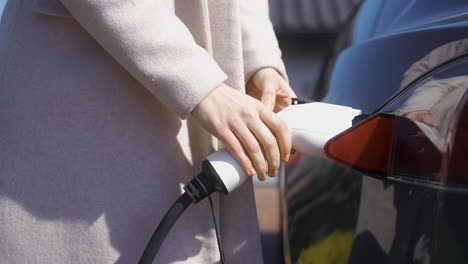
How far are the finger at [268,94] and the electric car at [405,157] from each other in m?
0.16

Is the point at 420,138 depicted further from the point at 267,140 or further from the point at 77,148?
the point at 77,148

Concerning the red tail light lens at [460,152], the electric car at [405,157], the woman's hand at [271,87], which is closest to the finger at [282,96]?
the woman's hand at [271,87]

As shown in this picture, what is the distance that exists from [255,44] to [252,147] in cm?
33

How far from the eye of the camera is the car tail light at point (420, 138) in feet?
2.63

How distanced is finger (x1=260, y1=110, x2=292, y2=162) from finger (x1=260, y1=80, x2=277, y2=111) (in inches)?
6.0

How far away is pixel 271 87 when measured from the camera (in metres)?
1.15

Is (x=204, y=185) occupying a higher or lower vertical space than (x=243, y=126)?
lower

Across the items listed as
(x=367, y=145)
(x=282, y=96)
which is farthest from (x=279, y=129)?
(x=282, y=96)

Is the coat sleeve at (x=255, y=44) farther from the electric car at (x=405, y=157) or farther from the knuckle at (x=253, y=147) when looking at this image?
the knuckle at (x=253, y=147)

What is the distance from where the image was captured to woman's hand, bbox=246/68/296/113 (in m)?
1.15

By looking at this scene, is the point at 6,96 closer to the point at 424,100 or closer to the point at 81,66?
the point at 81,66

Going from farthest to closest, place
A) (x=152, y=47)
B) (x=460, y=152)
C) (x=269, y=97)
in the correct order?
(x=269, y=97) < (x=152, y=47) < (x=460, y=152)

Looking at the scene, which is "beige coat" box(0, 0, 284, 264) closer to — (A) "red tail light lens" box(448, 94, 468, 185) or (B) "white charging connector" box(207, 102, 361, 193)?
(B) "white charging connector" box(207, 102, 361, 193)

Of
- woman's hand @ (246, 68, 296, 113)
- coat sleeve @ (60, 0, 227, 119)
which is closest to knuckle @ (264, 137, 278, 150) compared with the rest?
coat sleeve @ (60, 0, 227, 119)
